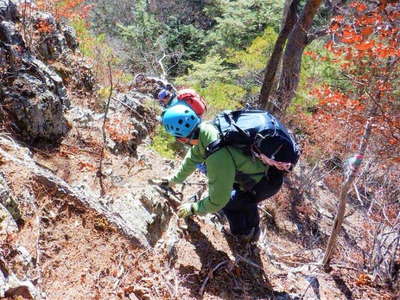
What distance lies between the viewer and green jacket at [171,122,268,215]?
9.88 feet

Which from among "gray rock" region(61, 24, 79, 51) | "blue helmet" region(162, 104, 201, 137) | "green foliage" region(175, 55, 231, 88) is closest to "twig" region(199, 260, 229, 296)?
"blue helmet" region(162, 104, 201, 137)

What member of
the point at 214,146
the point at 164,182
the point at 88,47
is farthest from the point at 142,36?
the point at 214,146

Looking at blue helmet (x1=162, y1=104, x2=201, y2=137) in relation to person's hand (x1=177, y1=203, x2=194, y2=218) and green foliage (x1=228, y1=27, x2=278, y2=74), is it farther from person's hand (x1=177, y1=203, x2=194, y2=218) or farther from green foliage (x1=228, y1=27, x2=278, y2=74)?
green foliage (x1=228, y1=27, x2=278, y2=74)

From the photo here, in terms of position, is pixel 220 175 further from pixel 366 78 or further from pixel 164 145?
pixel 366 78

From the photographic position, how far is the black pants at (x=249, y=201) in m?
3.42

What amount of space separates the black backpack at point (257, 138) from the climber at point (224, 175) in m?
0.07

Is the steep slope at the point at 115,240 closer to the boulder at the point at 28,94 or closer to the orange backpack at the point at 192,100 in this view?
the boulder at the point at 28,94

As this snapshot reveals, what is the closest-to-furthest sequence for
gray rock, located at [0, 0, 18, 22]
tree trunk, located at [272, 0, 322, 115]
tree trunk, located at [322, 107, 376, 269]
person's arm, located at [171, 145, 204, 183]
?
person's arm, located at [171, 145, 204, 183]
tree trunk, located at [322, 107, 376, 269]
gray rock, located at [0, 0, 18, 22]
tree trunk, located at [272, 0, 322, 115]

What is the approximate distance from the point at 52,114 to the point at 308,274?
12.0 ft

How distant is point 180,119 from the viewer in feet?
9.95

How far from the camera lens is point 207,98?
10.5 metres

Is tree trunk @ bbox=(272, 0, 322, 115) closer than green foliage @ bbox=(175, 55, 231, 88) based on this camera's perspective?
Yes

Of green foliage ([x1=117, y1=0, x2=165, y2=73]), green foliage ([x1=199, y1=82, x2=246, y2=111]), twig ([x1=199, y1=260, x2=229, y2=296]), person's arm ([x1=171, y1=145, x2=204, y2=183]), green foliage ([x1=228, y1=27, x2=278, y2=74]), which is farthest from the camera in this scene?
green foliage ([x1=117, y1=0, x2=165, y2=73])

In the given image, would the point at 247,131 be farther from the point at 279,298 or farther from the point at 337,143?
the point at 337,143
